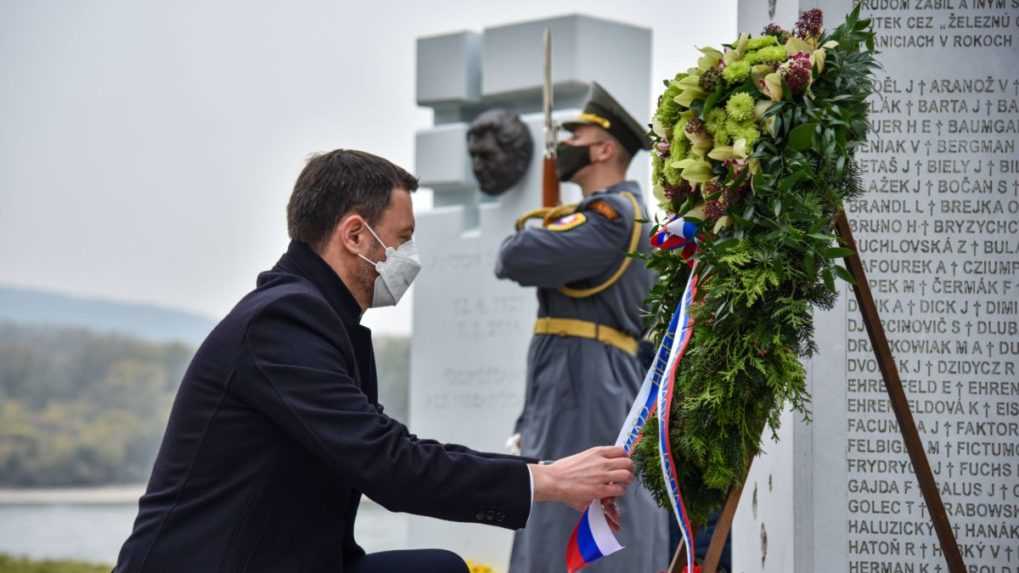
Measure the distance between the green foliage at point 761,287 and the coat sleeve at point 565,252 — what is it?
1799 mm

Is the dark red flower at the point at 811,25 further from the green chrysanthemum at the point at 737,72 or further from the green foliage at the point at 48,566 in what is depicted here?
the green foliage at the point at 48,566

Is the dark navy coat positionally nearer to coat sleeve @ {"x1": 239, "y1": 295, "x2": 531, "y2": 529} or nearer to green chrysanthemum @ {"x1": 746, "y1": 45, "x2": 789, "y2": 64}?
coat sleeve @ {"x1": 239, "y1": 295, "x2": 531, "y2": 529}

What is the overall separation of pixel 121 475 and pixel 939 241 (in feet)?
25.8

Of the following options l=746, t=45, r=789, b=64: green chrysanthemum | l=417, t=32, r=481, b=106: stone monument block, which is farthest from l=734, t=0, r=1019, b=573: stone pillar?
l=417, t=32, r=481, b=106: stone monument block

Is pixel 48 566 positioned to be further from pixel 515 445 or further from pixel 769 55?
pixel 769 55

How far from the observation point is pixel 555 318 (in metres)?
5.78

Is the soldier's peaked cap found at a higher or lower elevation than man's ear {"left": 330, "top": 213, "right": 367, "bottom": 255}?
higher

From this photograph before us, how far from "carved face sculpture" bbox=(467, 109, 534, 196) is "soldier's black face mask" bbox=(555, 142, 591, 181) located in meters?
2.38

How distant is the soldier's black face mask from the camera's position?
6004mm

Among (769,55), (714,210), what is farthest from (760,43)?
(714,210)

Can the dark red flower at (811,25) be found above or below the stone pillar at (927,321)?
above

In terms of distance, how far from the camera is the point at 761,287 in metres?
3.49

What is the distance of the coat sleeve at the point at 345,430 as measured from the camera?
128 inches

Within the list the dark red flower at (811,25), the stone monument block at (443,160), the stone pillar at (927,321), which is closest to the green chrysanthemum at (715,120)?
the dark red flower at (811,25)
